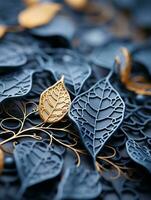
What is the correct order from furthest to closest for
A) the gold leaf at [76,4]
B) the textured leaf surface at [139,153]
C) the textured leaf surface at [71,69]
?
the gold leaf at [76,4] → the textured leaf surface at [71,69] → the textured leaf surface at [139,153]

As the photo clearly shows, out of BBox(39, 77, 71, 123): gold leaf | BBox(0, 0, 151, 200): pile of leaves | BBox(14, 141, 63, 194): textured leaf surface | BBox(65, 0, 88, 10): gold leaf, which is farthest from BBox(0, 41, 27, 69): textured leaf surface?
BBox(65, 0, 88, 10): gold leaf

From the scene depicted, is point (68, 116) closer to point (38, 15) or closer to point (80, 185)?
point (80, 185)

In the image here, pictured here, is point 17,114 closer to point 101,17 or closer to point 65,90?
point 65,90

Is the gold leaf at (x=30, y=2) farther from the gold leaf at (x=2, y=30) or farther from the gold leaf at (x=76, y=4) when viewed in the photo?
the gold leaf at (x=2, y=30)

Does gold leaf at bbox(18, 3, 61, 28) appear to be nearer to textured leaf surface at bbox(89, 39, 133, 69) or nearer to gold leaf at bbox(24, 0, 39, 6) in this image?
gold leaf at bbox(24, 0, 39, 6)

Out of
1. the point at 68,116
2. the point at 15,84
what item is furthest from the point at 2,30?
the point at 68,116

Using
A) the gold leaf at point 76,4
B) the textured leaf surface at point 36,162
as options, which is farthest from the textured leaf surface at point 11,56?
the gold leaf at point 76,4

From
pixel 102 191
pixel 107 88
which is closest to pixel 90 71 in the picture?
pixel 107 88
